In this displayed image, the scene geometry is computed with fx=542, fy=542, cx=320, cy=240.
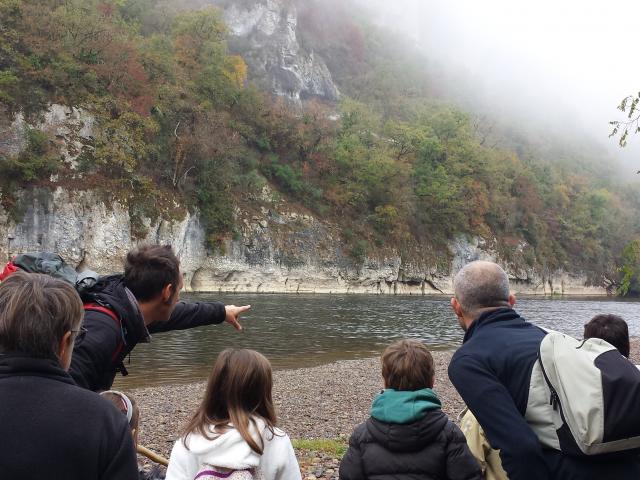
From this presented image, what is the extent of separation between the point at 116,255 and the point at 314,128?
32717mm

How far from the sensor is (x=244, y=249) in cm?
5475

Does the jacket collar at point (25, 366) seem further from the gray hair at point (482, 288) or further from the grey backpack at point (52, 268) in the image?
the gray hair at point (482, 288)

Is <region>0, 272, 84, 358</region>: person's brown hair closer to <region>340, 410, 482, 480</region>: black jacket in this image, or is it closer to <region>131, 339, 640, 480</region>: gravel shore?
<region>340, 410, 482, 480</region>: black jacket

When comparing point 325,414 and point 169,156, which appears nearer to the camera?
point 325,414

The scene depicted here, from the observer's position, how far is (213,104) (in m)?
61.8

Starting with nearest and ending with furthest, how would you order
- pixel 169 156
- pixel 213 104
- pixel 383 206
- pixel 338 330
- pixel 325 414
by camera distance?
pixel 325 414, pixel 338 330, pixel 169 156, pixel 213 104, pixel 383 206

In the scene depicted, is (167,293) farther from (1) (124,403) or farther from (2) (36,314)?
(2) (36,314)

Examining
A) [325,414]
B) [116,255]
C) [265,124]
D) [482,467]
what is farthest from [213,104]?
[482,467]

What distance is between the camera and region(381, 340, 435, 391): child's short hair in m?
3.28

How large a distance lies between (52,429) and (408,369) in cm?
206

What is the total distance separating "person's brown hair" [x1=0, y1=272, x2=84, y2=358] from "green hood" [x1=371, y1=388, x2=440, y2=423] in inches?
74.1

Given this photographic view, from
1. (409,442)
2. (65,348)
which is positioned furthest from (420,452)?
(65,348)

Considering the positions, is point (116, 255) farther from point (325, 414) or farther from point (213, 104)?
point (325, 414)

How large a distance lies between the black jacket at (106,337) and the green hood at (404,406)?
1447 mm
